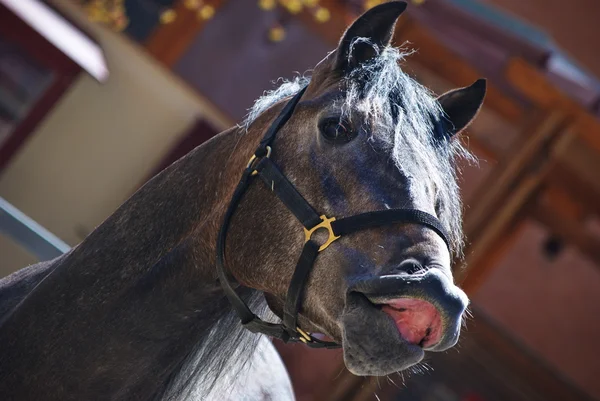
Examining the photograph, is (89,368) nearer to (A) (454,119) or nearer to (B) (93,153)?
(A) (454,119)

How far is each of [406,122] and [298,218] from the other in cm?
40

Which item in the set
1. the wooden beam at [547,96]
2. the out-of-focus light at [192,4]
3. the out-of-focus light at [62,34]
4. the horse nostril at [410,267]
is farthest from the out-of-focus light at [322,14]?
the horse nostril at [410,267]

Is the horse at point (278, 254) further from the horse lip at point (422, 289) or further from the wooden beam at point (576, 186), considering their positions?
the wooden beam at point (576, 186)

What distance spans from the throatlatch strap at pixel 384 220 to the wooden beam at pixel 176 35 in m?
6.44

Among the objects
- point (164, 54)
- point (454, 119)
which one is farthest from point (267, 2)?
Result: point (454, 119)

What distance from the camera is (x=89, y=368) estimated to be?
2307 mm

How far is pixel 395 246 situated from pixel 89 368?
92 centimetres

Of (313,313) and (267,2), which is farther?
(267,2)

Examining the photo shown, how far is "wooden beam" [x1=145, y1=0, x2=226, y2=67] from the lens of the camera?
26.9 ft

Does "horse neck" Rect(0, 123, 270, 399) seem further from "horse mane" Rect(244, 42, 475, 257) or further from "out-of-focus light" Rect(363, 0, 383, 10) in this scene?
"out-of-focus light" Rect(363, 0, 383, 10)

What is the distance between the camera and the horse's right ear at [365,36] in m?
2.39

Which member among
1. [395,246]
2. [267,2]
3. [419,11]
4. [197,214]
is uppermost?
[197,214]

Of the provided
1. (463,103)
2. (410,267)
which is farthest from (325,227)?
(463,103)

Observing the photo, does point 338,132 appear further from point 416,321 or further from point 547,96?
point 547,96
